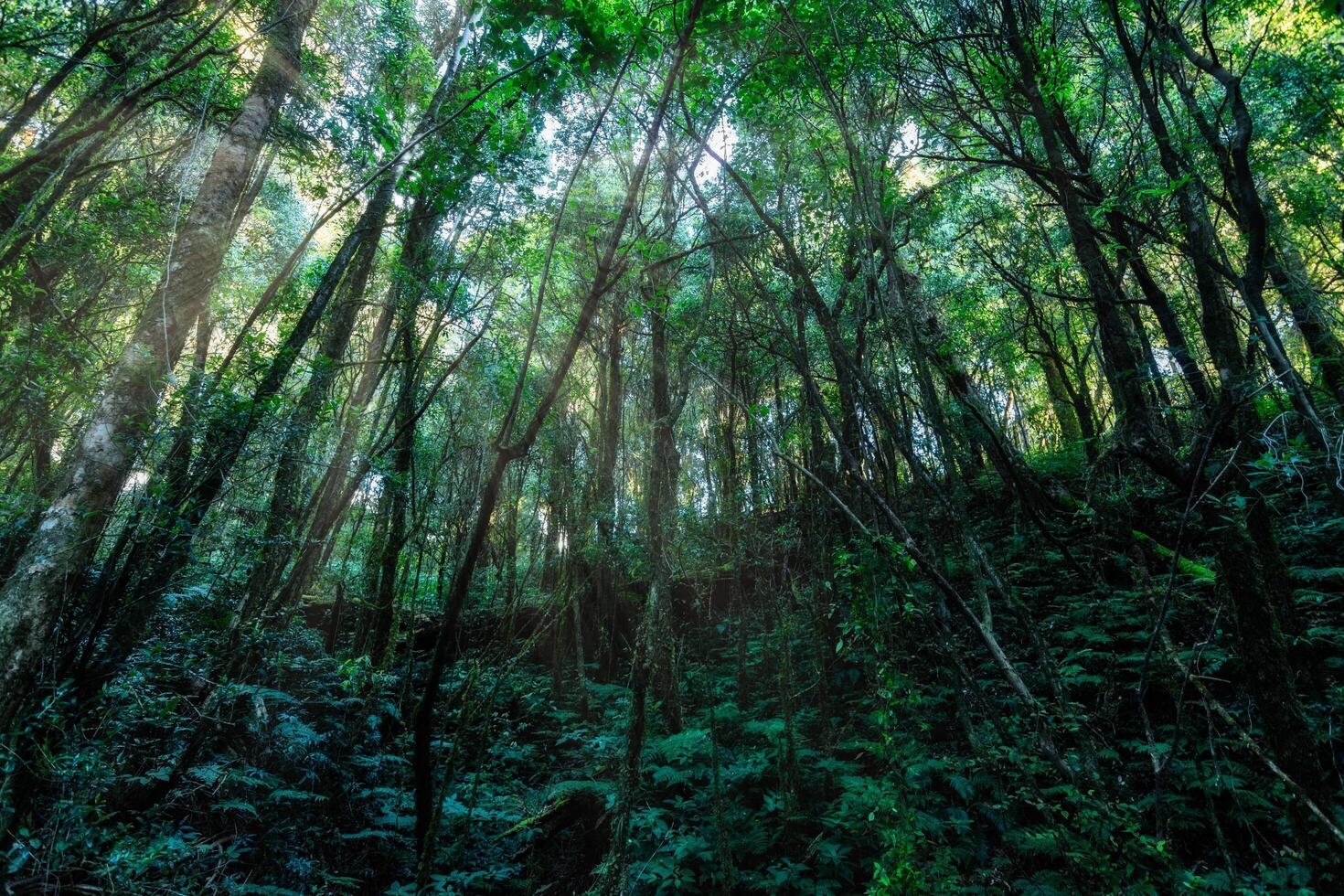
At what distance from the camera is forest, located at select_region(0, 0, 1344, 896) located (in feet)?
10.4

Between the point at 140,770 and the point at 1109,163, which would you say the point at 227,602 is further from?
the point at 1109,163

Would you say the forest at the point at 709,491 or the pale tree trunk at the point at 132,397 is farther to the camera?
the pale tree trunk at the point at 132,397

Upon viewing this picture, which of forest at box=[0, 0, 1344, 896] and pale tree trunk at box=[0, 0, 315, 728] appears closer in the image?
forest at box=[0, 0, 1344, 896]

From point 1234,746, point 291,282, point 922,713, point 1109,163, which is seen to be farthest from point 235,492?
point 1109,163

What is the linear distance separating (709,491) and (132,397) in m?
5.92

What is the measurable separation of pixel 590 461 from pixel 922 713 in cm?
547

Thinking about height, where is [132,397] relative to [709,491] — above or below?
below

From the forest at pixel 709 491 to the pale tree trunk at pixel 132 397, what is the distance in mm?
31

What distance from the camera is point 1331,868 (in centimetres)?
287

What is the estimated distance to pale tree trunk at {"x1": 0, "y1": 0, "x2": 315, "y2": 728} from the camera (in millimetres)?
3789

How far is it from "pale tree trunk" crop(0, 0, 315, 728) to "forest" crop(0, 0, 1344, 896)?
1.2 inches

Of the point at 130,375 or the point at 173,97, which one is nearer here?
the point at 130,375

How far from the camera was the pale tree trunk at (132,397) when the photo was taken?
149 inches

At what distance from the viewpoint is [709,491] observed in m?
7.79
